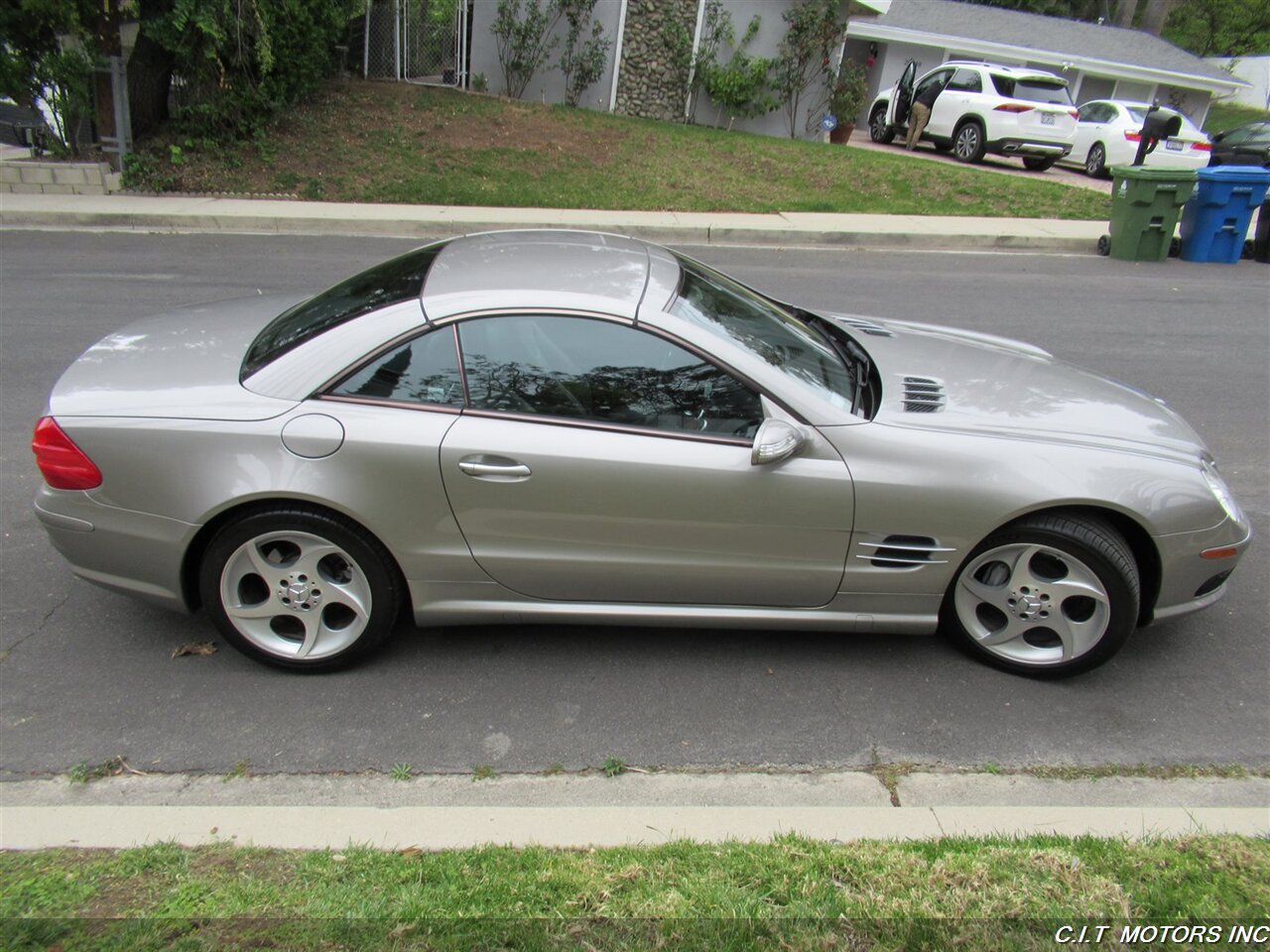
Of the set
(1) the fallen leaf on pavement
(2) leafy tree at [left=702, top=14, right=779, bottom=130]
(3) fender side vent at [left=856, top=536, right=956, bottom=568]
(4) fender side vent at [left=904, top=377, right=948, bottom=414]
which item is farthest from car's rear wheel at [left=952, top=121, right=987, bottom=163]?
(1) the fallen leaf on pavement

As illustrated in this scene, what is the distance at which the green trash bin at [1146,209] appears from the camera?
11578 mm

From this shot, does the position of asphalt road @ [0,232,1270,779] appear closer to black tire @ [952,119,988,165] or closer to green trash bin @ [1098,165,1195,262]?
green trash bin @ [1098,165,1195,262]

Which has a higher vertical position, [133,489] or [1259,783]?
[133,489]

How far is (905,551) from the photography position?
349 cm

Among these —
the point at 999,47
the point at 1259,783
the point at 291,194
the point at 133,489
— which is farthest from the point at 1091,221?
the point at 999,47

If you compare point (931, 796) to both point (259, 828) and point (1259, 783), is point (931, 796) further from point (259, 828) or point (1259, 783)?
point (259, 828)

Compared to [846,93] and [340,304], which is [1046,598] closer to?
[340,304]

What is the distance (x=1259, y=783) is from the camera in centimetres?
318

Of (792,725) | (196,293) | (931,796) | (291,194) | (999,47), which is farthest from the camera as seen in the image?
(999,47)

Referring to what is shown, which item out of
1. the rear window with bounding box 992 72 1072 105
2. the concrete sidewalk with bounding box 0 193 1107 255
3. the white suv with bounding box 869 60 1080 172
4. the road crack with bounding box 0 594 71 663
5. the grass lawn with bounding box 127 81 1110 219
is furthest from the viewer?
the rear window with bounding box 992 72 1072 105

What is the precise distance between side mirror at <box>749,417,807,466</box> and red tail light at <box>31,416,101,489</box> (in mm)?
2373

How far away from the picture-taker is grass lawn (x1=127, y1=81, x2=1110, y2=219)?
13.9 m

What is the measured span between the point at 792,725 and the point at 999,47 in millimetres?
29067

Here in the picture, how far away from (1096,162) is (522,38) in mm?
12303
